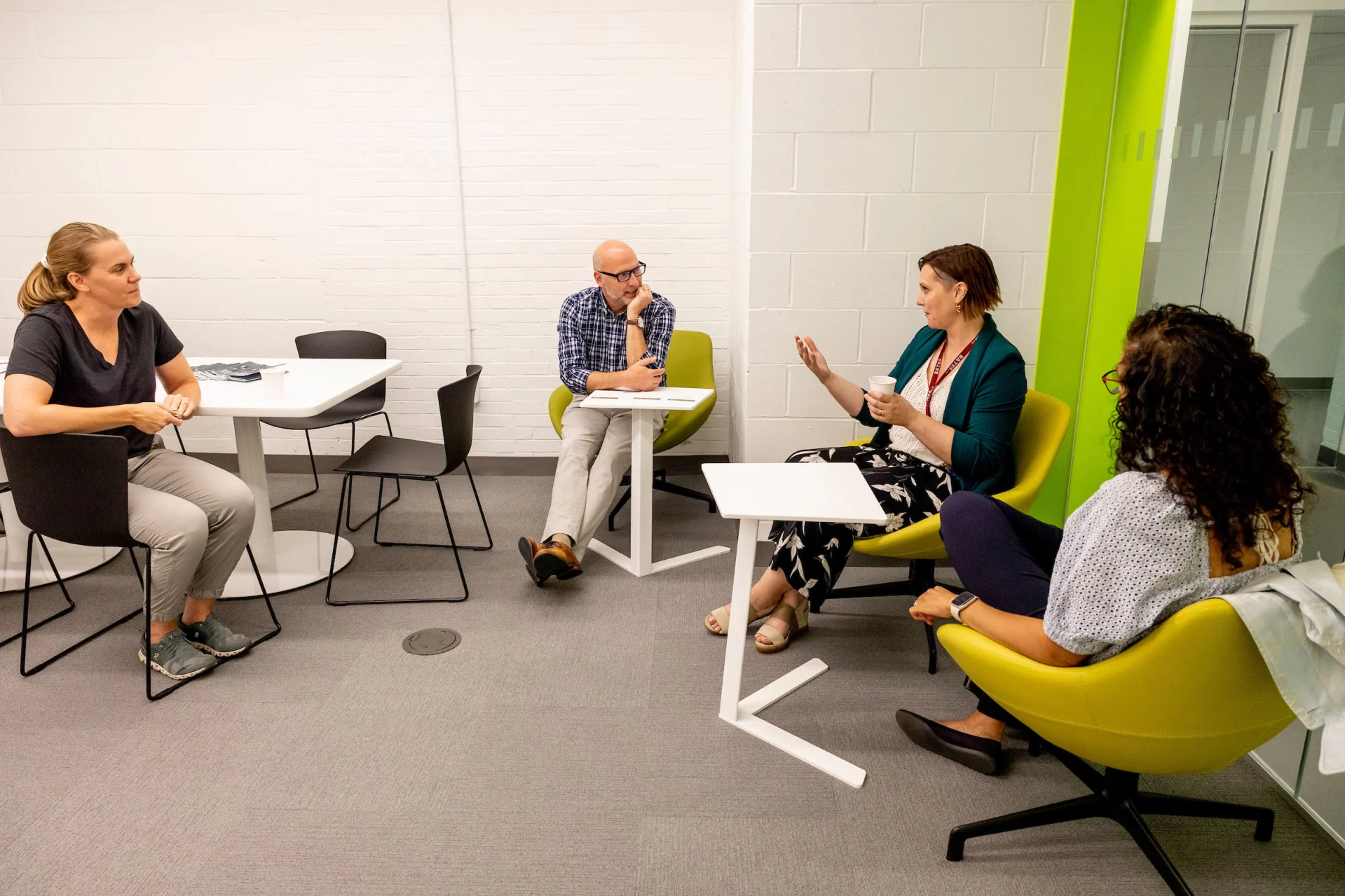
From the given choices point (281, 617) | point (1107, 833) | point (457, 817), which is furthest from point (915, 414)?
point (281, 617)

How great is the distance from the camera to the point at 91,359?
8.77 ft

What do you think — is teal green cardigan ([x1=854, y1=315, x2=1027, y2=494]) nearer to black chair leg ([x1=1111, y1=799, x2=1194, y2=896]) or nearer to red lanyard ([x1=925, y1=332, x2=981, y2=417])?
red lanyard ([x1=925, y1=332, x2=981, y2=417])

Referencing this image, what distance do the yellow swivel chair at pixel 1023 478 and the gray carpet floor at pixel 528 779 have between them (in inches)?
14.9

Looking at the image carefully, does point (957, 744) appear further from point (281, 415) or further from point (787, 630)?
point (281, 415)

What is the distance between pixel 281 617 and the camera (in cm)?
307

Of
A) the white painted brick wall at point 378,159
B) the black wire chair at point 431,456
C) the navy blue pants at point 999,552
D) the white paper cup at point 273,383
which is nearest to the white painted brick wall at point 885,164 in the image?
the black wire chair at point 431,456

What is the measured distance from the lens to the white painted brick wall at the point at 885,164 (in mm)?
3094

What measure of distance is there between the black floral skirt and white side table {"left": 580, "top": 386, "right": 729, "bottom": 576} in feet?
1.90

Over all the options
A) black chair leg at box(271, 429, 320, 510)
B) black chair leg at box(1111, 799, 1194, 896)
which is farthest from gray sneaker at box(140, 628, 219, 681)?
black chair leg at box(1111, 799, 1194, 896)

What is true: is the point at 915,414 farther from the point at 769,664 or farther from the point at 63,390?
the point at 63,390

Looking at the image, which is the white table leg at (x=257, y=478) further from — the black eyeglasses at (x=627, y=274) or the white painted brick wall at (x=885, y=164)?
the white painted brick wall at (x=885, y=164)

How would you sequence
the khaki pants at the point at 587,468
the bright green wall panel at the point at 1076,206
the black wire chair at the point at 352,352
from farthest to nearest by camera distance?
the black wire chair at the point at 352,352 → the khaki pants at the point at 587,468 → the bright green wall panel at the point at 1076,206

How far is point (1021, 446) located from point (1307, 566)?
1238mm

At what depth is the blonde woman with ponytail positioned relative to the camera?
2547 millimetres
